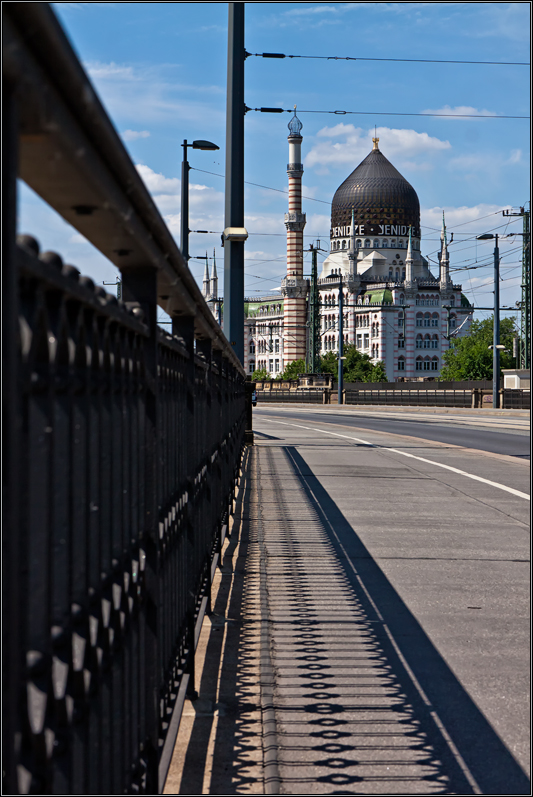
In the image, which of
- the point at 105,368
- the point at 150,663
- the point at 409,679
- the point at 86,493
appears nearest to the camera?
the point at 86,493

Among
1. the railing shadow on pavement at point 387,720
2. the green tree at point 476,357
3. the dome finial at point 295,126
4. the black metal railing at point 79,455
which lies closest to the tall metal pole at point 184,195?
the railing shadow on pavement at point 387,720

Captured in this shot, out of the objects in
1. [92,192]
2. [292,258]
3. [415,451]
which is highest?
[292,258]

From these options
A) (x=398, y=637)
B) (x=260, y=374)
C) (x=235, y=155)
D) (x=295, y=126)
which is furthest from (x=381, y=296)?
(x=398, y=637)

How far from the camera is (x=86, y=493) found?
2.05m

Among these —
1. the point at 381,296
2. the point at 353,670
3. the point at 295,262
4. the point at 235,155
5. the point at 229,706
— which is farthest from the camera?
the point at 381,296

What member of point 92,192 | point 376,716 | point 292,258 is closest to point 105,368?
point 92,192

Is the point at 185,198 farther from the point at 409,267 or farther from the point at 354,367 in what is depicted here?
the point at 409,267

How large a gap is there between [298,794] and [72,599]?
1867 mm

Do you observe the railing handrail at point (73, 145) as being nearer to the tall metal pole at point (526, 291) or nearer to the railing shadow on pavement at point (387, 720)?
the railing shadow on pavement at point (387, 720)

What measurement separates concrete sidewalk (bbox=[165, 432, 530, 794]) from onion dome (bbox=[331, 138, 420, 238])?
16649cm

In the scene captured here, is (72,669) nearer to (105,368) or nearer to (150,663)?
(105,368)

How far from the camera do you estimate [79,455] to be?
200 centimetres

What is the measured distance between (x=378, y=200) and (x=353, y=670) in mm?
171851

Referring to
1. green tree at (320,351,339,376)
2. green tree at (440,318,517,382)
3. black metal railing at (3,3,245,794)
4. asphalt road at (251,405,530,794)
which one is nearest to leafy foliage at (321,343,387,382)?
green tree at (320,351,339,376)
